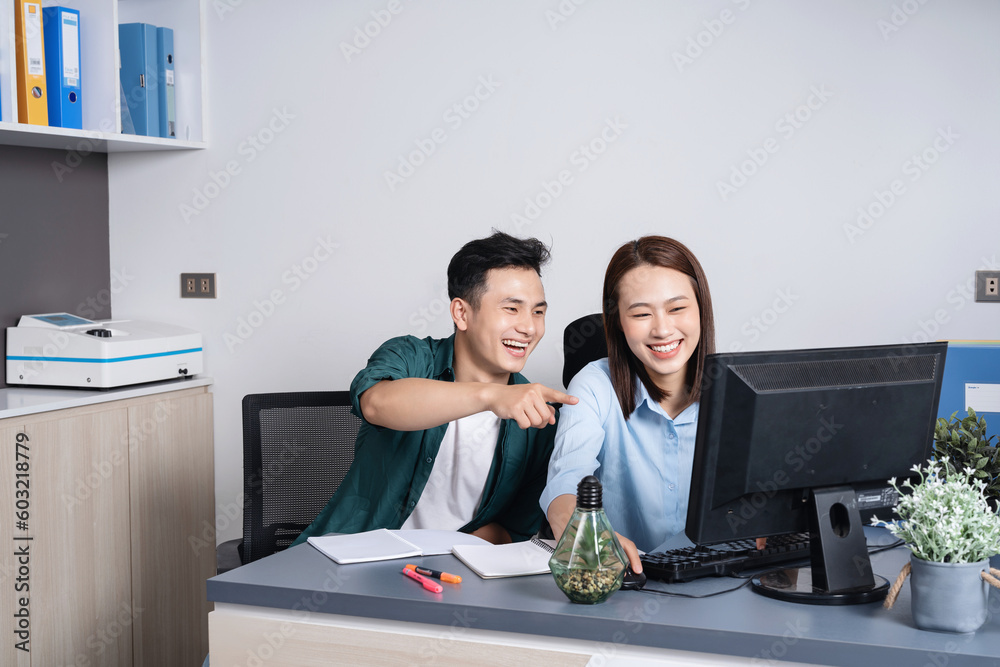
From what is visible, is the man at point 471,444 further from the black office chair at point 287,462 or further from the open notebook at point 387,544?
the open notebook at point 387,544

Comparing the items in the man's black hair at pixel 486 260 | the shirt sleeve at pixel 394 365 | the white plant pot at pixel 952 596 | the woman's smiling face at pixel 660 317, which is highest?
the man's black hair at pixel 486 260

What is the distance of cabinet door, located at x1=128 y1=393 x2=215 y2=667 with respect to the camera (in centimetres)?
281

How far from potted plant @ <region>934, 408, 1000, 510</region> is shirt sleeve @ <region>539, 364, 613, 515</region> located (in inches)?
24.2

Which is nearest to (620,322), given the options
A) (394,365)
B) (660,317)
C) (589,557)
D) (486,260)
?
(660,317)

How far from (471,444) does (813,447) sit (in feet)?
3.41

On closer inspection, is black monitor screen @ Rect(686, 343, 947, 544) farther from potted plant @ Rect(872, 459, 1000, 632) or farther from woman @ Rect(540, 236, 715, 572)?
woman @ Rect(540, 236, 715, 572)

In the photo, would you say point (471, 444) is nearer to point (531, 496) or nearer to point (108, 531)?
point (531, 496)

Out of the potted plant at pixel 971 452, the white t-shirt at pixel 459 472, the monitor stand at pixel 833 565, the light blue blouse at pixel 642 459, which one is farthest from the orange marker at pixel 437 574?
the potted plant at pixel 971 452

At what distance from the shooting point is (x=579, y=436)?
66.7 inches

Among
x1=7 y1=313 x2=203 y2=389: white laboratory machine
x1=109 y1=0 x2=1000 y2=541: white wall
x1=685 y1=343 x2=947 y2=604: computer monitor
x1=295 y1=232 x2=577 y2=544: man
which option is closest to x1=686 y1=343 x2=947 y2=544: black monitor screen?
x1=685 y1=343 x2=947 y2=604: computer monitor

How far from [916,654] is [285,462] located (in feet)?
5.41

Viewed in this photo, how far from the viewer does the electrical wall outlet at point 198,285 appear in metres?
3.16

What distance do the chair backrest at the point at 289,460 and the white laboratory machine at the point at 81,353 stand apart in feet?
2.13

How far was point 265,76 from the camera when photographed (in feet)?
10.1
